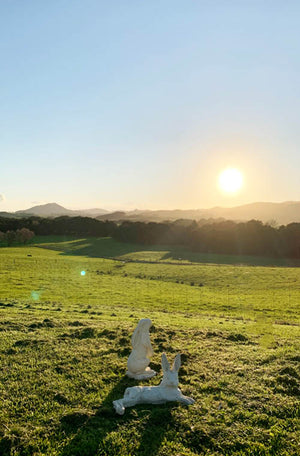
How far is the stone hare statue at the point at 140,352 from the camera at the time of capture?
12.0 meters

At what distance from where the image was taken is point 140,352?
1212cm

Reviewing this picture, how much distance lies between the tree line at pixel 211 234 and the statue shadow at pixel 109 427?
66.8 m

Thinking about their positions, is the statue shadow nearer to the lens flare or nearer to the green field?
the green field

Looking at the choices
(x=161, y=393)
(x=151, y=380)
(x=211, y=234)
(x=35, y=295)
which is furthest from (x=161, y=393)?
(x=211, y=234)

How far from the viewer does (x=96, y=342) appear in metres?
15.8

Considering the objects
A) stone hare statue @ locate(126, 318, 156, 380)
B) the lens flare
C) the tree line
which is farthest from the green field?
the tree line

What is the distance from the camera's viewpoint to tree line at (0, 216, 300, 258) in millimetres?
71894

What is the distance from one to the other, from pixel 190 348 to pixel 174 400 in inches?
203

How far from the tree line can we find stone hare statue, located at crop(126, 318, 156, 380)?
213ft

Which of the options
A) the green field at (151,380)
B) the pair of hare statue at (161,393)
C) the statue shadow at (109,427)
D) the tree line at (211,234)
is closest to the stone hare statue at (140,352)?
the green field at (151,380)

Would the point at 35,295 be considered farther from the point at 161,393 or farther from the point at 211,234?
the point at 211,234

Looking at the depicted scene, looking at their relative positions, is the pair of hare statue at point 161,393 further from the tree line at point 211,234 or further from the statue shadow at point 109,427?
the tree line at point 211,234

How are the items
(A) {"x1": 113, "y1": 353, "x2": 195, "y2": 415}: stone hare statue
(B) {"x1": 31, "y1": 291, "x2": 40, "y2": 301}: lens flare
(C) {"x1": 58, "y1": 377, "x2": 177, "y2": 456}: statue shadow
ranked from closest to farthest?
(C) {"x1": 58, "y1": 377, "x2": 177, "y2": 456}: statue shadow
(A) {"x1": 113, "y1": 353, "x2": 195, "y2": 415}: stone hare statue
(B) {"x1": 31, "y1": 291, "x2": 40, "y2": 301}: lens flare

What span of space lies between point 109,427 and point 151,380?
10.6 feet
